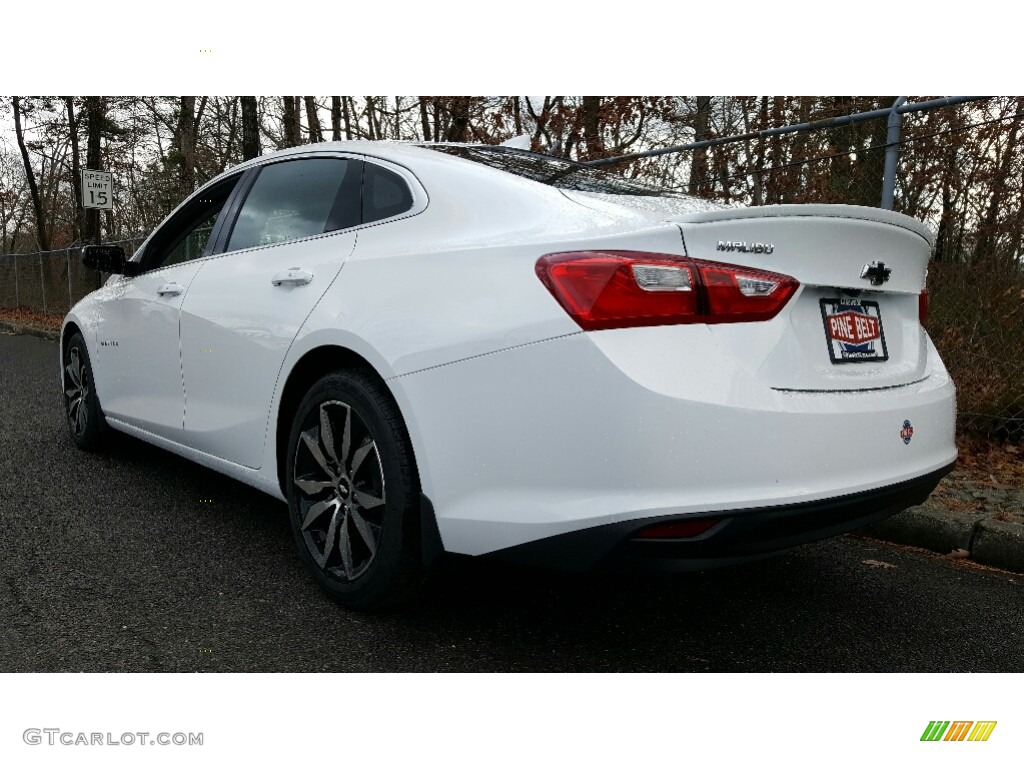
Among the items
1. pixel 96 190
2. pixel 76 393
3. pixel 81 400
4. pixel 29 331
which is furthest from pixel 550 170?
pixel 29 331

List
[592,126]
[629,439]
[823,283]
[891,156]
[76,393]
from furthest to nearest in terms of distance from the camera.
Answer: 1. [592,126]
2. [76,393]
3. [891,156]
4. [823,283]
5. [629,439]

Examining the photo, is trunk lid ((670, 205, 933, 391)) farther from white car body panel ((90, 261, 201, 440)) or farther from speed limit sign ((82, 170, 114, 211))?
speed limit sign ((82, 170, 114, 211))

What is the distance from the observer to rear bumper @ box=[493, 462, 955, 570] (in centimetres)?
192

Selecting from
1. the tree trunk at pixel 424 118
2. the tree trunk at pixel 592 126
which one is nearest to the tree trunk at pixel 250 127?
the tree trunk at pixel 424 118

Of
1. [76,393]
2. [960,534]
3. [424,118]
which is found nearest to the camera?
[960,534]

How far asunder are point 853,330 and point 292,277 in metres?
1.78

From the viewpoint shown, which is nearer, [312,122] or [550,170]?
[550,170]

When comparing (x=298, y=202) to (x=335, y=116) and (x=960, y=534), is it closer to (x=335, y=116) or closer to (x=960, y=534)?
(x=960, y=534)

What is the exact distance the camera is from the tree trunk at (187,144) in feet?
48.3

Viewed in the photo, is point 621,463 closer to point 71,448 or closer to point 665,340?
point 665,340

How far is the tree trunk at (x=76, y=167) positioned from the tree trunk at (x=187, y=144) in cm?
425

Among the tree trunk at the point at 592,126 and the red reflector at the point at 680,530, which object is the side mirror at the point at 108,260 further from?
the tree trunk at the point at 592,126

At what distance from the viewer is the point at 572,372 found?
1.94m

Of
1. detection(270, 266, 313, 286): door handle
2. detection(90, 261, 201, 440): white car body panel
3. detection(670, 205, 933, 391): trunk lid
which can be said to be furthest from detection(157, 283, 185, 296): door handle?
detection(670, 205, 933, 391): trunk lid
